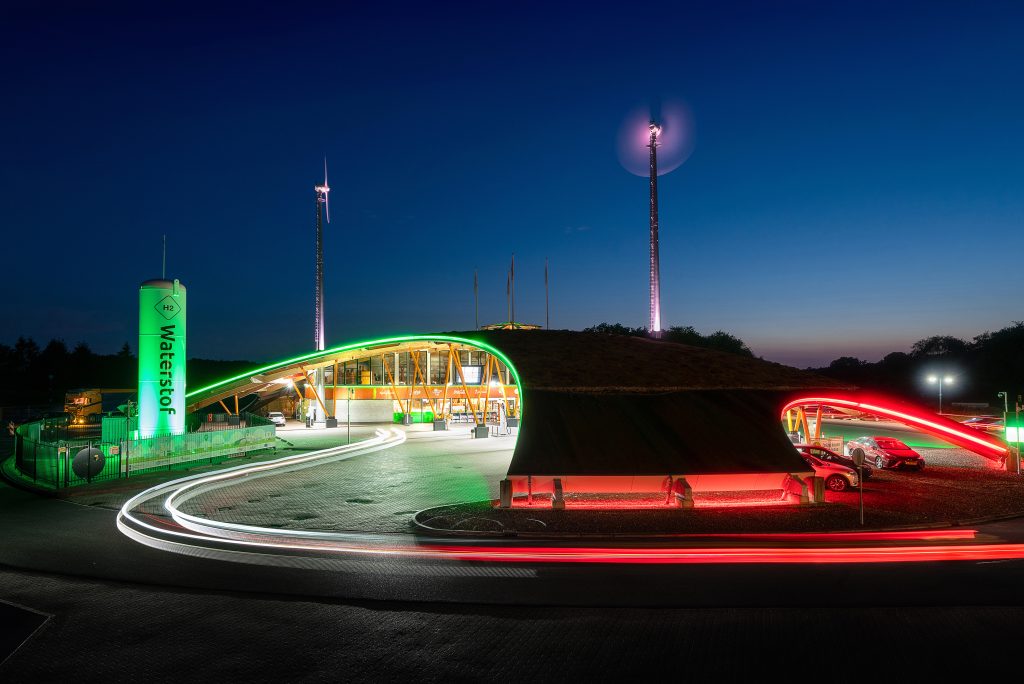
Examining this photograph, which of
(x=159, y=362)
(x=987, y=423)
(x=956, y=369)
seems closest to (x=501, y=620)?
(x=159, y=362)

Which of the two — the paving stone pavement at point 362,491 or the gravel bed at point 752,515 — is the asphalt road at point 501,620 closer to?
the gravel bed at point 752,515

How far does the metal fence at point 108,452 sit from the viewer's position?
21.0 meters

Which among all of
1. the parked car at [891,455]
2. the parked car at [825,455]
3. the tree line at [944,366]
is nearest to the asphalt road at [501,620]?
the parked car at [825,455]

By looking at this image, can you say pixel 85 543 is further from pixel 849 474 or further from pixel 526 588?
pixel 849 474

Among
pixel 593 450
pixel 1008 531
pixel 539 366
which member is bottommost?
pixel 1008 531

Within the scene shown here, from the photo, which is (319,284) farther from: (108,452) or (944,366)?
(944,366)

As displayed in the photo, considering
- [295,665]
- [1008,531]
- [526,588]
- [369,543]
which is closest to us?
[295,665]

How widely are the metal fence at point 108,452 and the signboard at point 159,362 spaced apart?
1623 millimetres

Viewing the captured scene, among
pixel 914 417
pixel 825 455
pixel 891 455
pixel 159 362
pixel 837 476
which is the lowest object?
pixel 837 476

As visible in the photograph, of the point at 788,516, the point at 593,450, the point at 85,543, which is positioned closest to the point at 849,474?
the point at 788,516

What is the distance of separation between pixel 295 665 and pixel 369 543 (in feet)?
19.6

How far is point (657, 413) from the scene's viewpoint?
22.0m

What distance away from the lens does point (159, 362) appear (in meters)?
28.7

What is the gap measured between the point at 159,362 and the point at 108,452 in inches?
283
